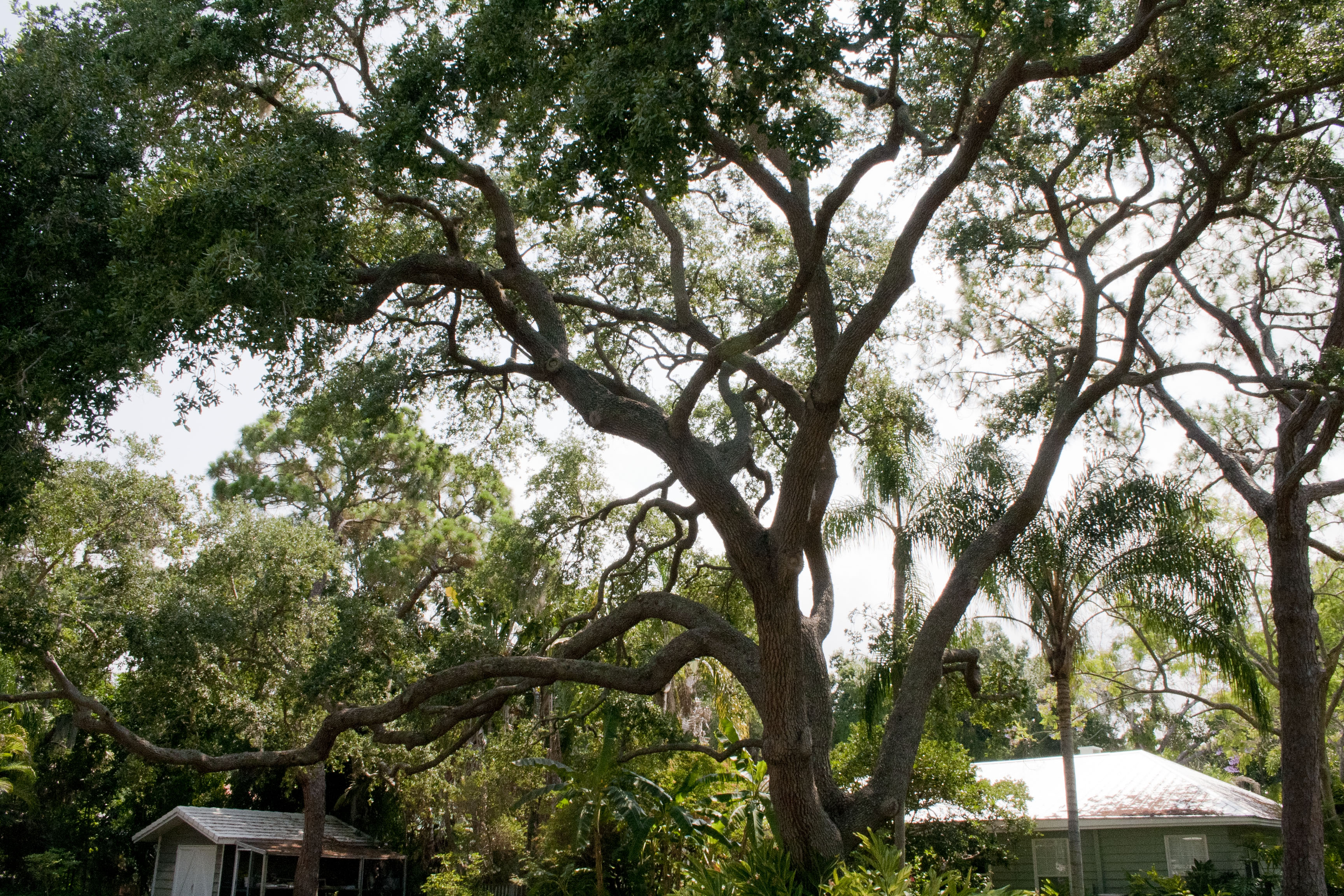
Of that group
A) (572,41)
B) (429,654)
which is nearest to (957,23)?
(572,41)

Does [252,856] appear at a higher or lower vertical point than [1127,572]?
lower

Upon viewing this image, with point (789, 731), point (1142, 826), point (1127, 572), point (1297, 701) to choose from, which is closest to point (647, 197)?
point (789, 731)

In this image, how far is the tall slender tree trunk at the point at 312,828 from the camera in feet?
65.3

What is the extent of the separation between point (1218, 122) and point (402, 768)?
11856mm

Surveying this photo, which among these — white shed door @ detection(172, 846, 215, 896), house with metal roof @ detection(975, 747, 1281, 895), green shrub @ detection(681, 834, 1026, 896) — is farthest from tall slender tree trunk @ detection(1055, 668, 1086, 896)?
white shed door @ detection(172, 846, 215, 896)

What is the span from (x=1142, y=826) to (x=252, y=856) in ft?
66.4

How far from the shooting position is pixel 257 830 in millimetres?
23422

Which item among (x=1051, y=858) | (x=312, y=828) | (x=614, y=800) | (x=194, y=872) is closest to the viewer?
(x=614, y=800)

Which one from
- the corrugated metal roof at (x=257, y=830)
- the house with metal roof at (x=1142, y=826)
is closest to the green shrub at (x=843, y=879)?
the house with metal roof at (x=1142, y=826)

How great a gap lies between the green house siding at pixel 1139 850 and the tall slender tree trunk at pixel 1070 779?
4.81m

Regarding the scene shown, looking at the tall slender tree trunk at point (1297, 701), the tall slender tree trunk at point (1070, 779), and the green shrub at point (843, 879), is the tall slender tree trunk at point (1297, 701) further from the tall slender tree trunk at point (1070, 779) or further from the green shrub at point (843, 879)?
the green shrub at point (843, 879)

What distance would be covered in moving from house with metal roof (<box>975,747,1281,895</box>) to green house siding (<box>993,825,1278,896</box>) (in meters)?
0.02

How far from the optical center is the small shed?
22750 mm

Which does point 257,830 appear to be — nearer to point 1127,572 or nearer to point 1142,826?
point 1142,826
